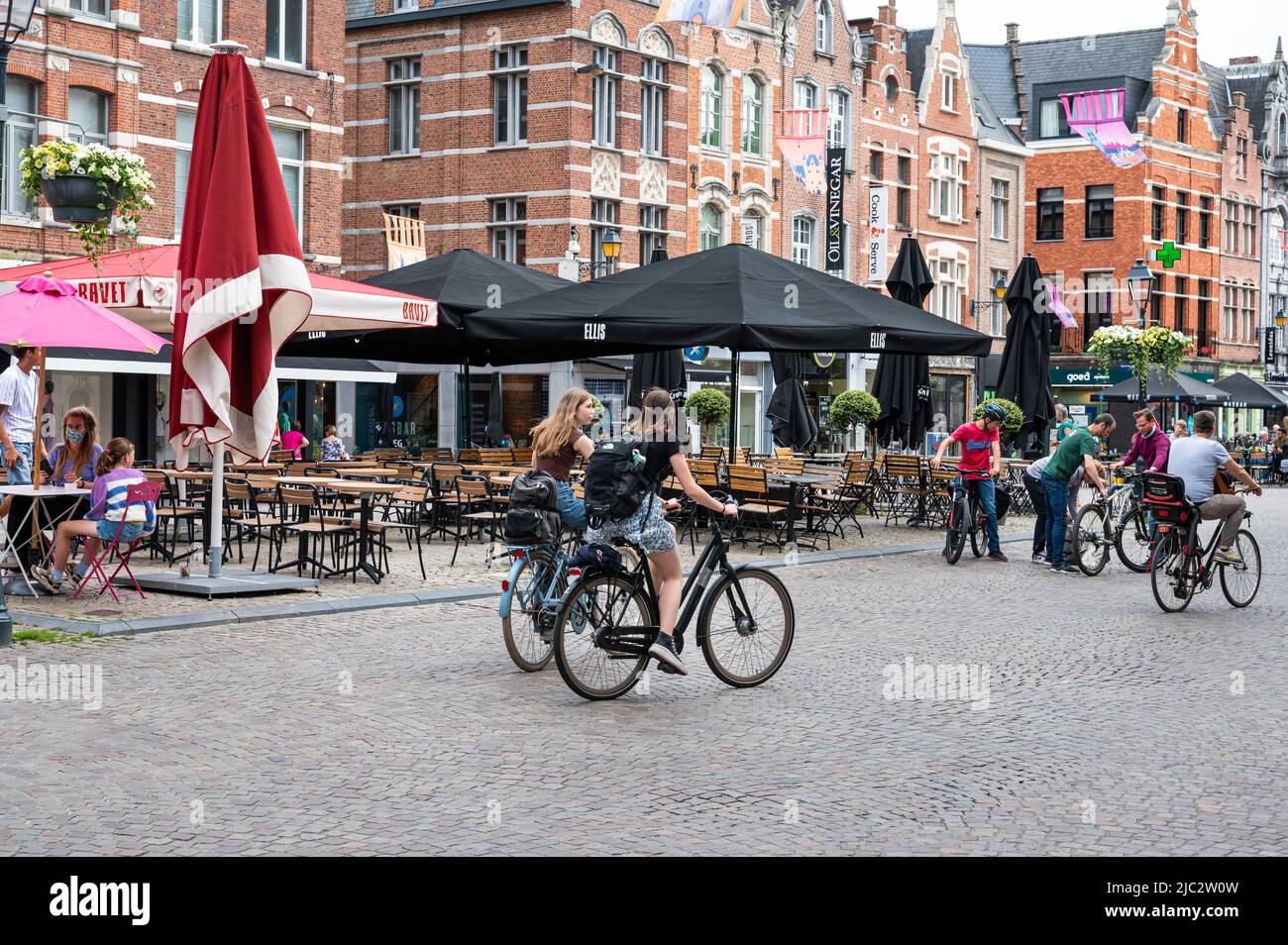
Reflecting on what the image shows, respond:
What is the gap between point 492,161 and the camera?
123ft

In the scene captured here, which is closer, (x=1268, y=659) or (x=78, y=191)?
(x=1268, y=659)

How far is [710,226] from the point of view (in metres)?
41.0

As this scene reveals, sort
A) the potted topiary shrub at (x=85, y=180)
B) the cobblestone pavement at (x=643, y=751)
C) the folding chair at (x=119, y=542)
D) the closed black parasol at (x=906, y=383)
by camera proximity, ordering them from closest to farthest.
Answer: the cobblestone pavement at (x=643, y=751) → the folding chair at (x=119, y=542) → the potted topiary shrub at (x=85, y=180) → the closed black parasol at (x=906, y=383)

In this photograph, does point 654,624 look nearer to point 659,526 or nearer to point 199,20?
point 659,526

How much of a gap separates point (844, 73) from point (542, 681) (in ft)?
129

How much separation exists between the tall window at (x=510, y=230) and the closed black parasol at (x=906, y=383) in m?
15.6

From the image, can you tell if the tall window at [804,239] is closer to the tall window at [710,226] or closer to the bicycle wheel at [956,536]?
the tall window at [710,226]

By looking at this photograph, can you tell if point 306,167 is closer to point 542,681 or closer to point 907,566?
point 907,566

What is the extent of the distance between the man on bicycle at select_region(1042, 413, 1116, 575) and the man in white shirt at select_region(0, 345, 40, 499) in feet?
32.2

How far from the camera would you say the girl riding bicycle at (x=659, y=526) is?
8.28 m

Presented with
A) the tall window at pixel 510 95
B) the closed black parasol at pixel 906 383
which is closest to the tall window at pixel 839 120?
the tall window at pixel 510 95

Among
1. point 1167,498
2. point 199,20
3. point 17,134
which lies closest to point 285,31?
point 199,20
